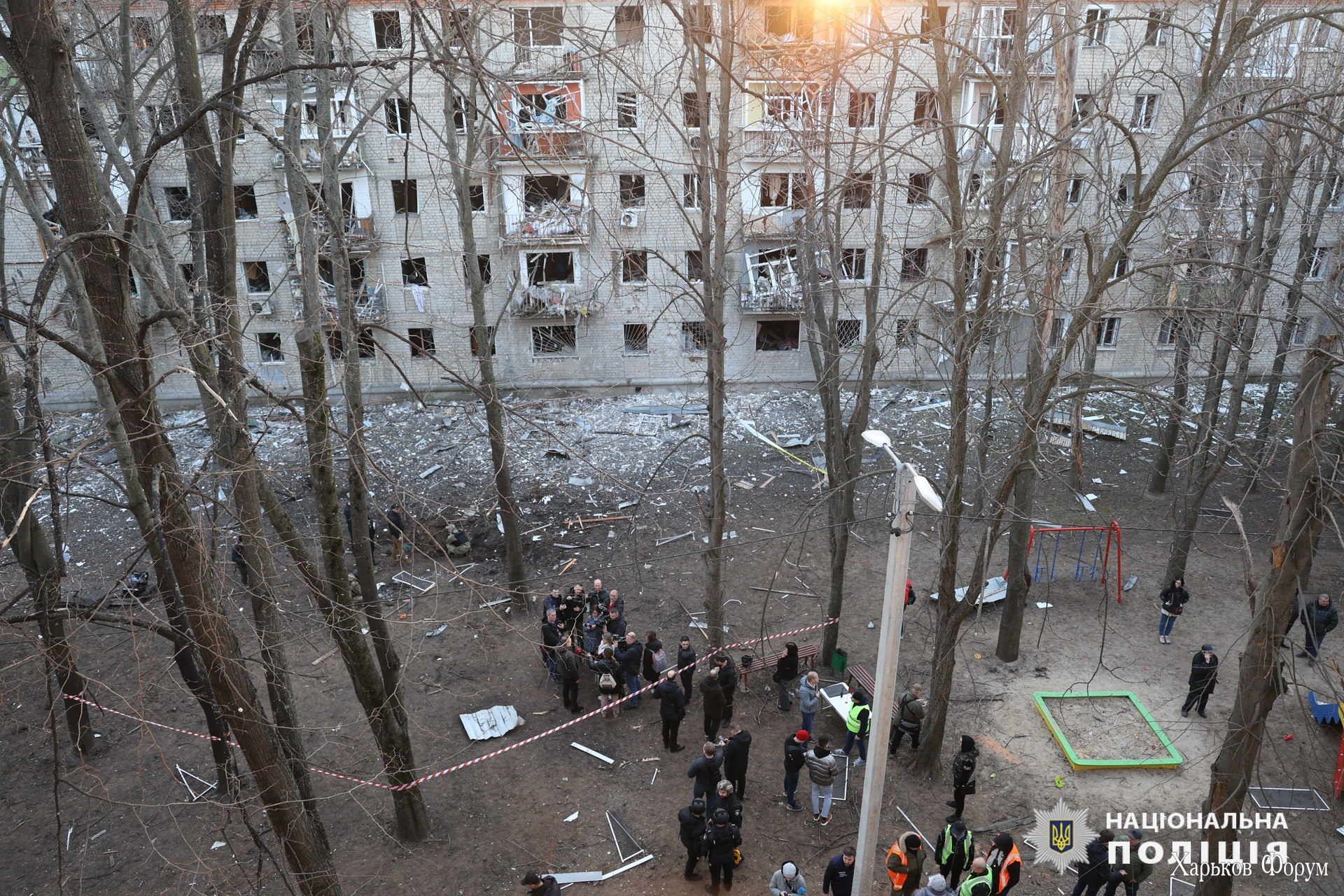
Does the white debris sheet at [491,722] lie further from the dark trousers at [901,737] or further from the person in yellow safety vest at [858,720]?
the dark trousers at [901,737]

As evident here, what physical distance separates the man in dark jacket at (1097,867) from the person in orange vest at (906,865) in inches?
66.7

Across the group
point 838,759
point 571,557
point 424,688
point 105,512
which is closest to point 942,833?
point 838,759

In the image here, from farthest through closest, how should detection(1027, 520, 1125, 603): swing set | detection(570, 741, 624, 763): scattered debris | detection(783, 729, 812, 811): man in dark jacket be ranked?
detection(1027, 520, 1125, 603): swing set, detection(570, 741, 624, 763): scattered debris, detection(783, 729, 812, 811): man in dark jacket

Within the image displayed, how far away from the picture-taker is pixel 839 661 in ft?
41.0

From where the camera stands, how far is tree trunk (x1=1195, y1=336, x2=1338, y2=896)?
593 centimetres

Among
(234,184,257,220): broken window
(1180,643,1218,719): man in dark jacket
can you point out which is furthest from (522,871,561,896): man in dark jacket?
(234,184,257,220): broken window


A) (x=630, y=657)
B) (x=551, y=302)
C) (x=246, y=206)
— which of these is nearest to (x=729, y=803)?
(x=630, y=657)

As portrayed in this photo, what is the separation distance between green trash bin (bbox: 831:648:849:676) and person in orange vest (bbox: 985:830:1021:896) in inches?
169

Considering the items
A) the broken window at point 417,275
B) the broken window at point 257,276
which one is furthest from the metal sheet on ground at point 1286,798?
the broken window at point 257,276

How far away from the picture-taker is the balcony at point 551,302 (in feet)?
76.4

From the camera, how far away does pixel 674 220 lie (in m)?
22.9

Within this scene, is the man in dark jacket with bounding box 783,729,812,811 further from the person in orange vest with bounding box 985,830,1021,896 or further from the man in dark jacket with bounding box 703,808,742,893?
the person in orange vest with bounding box 985,830,1021,896

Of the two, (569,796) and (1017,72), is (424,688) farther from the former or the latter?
(1017,72)

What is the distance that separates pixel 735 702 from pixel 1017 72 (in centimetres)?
889
